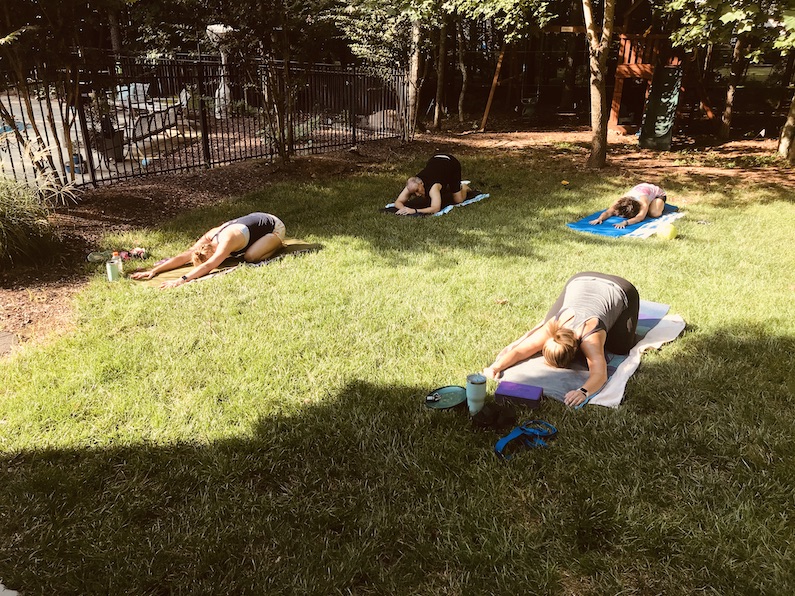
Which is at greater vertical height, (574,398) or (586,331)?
(586,331)

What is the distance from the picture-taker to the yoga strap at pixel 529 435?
10.0 ft

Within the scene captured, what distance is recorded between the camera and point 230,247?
5711mm

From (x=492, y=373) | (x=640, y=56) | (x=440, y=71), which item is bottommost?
(x=492, y=373)

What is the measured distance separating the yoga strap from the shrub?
5.01 metres

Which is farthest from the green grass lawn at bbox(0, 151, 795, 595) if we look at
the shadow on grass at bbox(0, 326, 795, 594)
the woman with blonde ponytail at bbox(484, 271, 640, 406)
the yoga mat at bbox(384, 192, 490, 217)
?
the yoga mat at bbox(384, 192, 490, 217)

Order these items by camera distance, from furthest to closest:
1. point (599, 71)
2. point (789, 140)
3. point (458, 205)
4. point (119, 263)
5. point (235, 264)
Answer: point (789, 140)
point (599, 71)
point (458, 205)
point (235, 264)
point (119, 263)

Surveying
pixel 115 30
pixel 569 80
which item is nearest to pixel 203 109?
pixel 115 30

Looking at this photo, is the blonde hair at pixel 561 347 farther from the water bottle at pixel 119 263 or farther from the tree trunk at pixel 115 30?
the tree trunk at pixel 115 30

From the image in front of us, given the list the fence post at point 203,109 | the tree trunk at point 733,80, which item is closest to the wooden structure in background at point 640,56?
the tree trunk at point 733,80

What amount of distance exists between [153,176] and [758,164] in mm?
11343

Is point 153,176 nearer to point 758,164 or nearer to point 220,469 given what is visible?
point 220,469

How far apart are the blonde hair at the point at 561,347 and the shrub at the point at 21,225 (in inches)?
197

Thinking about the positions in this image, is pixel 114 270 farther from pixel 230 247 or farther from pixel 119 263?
pixel 230 247

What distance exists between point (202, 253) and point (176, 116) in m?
6.53
